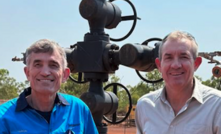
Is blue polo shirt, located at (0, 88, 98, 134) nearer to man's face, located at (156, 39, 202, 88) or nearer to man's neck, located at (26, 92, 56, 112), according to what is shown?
man's neck, located at (26, 92, 56, 112)

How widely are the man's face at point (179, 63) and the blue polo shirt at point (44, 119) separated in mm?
570

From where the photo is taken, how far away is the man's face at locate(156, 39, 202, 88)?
229 cm

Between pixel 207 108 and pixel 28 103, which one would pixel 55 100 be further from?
pixel 207 108

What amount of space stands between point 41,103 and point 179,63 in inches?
31.7

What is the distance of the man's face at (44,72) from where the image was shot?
233cm

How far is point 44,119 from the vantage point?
2.33 meters

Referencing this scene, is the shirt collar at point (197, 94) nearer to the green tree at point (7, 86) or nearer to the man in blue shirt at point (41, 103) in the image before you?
Answer: the man in blue shirt at point (41, 103)

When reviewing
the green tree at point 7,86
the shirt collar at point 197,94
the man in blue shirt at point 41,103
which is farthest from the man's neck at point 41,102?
the green tree at point 7,86

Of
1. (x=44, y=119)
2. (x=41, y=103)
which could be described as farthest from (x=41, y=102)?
(x=44, y=119)

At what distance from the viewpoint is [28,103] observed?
93.6 inches

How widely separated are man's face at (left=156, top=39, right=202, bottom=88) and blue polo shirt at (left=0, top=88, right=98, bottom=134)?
1.87 ft

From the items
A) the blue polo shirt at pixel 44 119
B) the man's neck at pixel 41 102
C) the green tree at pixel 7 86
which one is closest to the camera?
the blue polo shirt at pixel 44 119

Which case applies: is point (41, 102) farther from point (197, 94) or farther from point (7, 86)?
point (7, 86)

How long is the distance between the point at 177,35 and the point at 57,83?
723 millimetres
